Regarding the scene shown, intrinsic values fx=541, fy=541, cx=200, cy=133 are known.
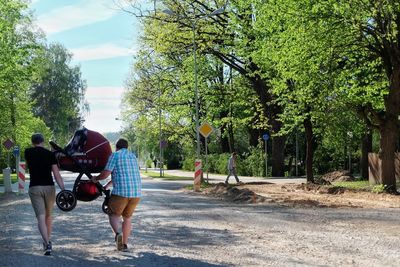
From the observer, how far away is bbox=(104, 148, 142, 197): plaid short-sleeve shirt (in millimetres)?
8531

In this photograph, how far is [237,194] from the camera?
20.4 m

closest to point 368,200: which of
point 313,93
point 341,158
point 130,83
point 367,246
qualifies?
point 313,93

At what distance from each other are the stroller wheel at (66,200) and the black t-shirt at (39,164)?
54cm

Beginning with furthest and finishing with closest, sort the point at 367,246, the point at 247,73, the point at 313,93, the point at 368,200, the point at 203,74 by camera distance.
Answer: the point at 203,74 → the point at 247,73 → the point at 313,93 → the point at 368,200 → the point at 367,246

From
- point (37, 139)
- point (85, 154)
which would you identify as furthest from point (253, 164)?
point (37, 139)

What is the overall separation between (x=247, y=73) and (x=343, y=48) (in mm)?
15775

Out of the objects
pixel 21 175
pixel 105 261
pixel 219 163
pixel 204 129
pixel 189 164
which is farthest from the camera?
pixel 189 164

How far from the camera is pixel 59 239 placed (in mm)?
10055

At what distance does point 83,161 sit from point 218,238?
2.82 m

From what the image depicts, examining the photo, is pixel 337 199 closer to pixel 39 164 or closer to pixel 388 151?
pixel 388 151

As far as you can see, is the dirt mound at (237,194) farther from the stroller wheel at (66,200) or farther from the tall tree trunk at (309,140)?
the stroller wheel at (66,200)

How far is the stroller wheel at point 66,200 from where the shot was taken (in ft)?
29.3

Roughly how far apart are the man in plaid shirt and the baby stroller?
1.40 feet

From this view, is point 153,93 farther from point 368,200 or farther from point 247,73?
point 368,200
